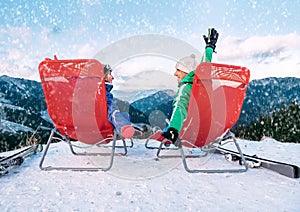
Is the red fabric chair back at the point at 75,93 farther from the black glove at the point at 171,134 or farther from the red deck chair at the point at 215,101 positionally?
the red deck chair at the point at 215,101

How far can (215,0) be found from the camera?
4.68m

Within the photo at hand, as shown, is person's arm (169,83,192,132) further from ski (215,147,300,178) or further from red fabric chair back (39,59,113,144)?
ski (215,147,300,178)

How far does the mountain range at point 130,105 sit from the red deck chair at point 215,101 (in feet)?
1.44

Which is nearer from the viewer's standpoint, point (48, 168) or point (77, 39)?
point (48, 168)

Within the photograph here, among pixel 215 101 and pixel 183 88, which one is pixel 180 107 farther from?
pixel 215 101

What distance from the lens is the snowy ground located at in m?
1.55

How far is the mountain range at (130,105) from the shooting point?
4.00 m

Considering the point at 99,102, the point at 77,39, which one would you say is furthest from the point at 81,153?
the point at 77,39

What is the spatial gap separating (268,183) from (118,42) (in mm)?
2850

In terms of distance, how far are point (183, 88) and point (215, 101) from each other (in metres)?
0.35

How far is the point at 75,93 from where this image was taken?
2443mm

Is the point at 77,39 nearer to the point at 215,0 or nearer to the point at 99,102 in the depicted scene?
the point at 215,0

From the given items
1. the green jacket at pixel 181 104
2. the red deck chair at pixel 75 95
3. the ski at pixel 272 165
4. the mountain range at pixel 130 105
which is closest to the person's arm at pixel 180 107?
the green jacket at pixel 181 104

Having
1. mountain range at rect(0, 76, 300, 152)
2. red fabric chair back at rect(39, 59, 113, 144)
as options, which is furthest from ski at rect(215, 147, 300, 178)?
red fabric chair back at rect(39, 59, 113, 144)
